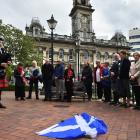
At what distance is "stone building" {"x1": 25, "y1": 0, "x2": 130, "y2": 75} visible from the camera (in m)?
63.7

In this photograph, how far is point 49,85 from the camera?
45.8 feet

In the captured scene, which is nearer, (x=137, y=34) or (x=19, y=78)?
(x=19, y=78)

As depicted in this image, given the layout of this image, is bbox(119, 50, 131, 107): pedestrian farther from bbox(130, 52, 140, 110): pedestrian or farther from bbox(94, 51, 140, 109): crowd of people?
bbox(130, 52, 140, 110): pedestrian

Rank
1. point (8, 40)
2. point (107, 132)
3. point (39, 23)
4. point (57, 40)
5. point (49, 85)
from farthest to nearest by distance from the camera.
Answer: point (39, 23), point (57, 40), point (8, 40), point (49, 85), point (107, 132)

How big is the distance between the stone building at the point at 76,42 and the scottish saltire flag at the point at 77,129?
181 feet

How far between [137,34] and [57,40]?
38703 mm

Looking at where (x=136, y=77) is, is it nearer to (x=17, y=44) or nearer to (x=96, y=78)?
(x=96, y=78)

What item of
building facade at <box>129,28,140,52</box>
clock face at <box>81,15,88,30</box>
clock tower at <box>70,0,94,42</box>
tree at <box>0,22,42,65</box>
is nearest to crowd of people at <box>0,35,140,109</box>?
tree at <box>0,22,42,65</box>

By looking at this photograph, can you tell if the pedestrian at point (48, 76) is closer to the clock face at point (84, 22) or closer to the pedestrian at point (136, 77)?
the pedestrian at point (136, 77)

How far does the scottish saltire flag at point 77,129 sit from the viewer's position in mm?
5715

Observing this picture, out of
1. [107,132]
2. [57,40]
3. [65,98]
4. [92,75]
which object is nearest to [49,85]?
[65,98]

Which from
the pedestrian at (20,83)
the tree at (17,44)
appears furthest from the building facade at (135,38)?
the pedestrian at (20,83)

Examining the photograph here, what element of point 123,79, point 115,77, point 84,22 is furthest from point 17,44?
point 123,79

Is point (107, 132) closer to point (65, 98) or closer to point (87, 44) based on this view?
point (65, 98)
